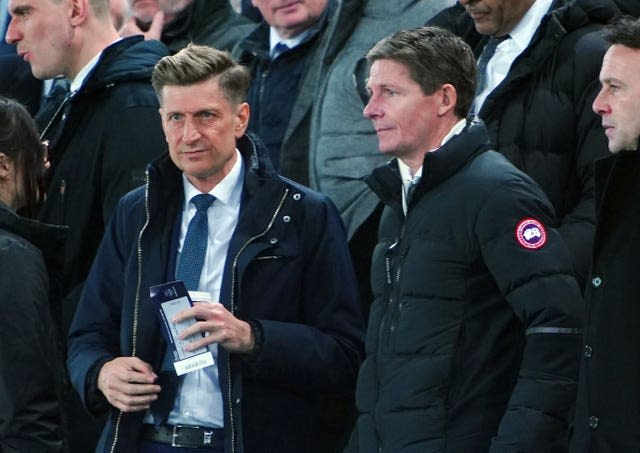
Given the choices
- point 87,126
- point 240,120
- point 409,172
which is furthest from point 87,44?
point 409,172

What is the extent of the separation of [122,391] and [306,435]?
0.63 meters

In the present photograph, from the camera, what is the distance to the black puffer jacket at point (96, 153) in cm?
574

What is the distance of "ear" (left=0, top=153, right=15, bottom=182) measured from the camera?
5.29 m

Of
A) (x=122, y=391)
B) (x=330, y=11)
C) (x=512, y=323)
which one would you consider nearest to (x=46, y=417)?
(x=122, y=391)

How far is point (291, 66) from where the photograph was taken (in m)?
6.32

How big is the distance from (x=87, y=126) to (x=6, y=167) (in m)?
0.60

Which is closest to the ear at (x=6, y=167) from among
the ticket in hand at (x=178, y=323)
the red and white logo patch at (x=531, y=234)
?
the ticket in hand at (x=178, y=323)

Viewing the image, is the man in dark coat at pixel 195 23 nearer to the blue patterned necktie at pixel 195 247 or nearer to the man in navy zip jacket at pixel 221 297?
the man in navy zip jacket at pixel 221 297

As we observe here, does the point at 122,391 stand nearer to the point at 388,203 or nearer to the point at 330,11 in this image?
the point at 388,203

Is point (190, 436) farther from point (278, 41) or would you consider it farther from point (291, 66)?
point (278, 41)

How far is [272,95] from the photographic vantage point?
6.28 meters

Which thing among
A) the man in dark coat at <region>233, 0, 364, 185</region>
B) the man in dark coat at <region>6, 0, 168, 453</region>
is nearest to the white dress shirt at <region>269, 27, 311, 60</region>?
the man in dark coat at <region>233, 0, 364, 185</region>

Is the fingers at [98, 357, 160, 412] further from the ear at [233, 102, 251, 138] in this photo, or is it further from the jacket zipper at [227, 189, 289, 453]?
the ear at [233, 102, 251, 138]

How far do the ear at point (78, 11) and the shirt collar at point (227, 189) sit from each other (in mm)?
1291
